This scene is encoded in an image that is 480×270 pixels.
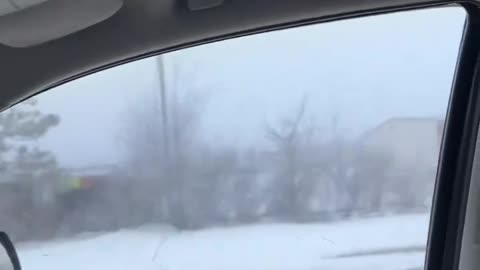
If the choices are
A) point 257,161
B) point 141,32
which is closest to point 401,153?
point 257,161

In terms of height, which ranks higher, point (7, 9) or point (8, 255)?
point (7, 9)

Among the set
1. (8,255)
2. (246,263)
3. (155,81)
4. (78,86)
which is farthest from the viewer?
(246,263)

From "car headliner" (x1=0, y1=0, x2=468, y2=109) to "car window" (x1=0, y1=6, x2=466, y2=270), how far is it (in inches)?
8.6

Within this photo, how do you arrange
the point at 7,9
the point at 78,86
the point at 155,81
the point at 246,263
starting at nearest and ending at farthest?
the point at 7,9
the point at 78,86
the point at 155,81
the point at 246,263

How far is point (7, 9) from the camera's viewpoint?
1439mm

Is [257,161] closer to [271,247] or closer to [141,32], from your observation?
[271,247]

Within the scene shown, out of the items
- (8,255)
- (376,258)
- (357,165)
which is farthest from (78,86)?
(376,258)

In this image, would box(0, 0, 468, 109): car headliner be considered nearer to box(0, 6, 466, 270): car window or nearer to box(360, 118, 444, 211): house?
box(0, 6, 466, 270): car window

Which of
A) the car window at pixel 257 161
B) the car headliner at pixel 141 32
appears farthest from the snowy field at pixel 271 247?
the car headliner at pixel 141 32

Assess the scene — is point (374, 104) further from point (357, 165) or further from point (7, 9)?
point (7, 9)

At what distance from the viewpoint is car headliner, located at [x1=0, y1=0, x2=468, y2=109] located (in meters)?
1.60

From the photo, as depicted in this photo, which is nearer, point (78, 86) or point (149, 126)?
point (78, 86)

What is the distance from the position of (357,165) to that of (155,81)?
2.26ft

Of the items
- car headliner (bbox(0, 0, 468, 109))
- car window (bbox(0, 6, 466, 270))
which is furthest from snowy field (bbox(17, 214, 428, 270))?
car headliner (bbox(0, 0, 468, 109))
